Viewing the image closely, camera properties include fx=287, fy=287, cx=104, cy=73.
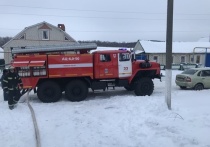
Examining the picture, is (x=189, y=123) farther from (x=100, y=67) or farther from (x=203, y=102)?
(x=100, y=67)

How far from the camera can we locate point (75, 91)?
14.4 meters

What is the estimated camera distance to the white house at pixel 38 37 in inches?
1698

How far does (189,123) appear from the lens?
8.77 m

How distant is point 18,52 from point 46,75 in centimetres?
183

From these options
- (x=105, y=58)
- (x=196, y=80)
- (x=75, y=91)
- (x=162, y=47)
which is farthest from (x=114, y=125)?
(x=162, y=47)

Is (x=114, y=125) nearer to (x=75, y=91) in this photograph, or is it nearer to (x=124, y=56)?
(x=75, y=91)

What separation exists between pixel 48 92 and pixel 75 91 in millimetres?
1333

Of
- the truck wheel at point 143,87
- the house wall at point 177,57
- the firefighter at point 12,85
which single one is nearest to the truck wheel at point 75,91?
the firefighter at point 12,85

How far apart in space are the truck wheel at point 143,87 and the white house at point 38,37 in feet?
98.2

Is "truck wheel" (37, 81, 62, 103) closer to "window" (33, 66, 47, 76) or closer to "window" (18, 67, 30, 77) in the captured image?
"window" (33, 66, 47, 76)

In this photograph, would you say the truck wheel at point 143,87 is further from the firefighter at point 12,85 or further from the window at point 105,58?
the firefighter at point 12,85

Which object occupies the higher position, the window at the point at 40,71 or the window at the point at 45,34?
the window at the point at 45,34

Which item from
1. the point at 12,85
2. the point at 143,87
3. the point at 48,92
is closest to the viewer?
the point at 12,85

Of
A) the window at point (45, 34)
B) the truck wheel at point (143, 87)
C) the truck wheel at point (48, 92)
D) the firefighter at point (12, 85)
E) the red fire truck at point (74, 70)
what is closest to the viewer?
the firefighter at point (12, 85)
